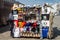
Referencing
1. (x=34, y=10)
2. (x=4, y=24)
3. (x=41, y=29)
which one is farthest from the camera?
(x=4, y=24)

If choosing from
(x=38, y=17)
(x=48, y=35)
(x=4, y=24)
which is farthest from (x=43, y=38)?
(x=4, y=24)

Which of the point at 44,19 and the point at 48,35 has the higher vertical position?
the point at 44,19

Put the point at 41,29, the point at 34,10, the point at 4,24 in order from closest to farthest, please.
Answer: the point at 41,29 < the point at 34,10 < the point at 4,24

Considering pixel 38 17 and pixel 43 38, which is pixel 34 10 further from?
pixel 43 38

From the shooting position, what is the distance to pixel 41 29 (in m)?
13.6

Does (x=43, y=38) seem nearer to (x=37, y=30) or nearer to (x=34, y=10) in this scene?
(x=37, y=30)

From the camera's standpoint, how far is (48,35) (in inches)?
539

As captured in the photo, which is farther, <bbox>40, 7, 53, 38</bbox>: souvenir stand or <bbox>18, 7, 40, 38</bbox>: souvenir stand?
<bbox>18, 7, 40, 38</bbox>: souvenir stand

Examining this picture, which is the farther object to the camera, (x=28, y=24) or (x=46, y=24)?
(x=28, y=24)

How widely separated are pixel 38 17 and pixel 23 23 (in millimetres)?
1008

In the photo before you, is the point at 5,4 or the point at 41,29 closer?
the point at 41,29

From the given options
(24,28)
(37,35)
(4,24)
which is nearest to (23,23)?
(24,28)

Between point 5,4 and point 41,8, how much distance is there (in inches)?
354

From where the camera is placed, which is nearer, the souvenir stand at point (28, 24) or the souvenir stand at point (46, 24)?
the souvenir stand at point (46, 24)
